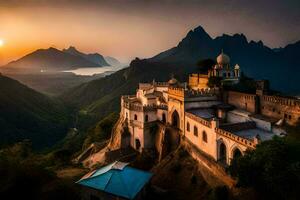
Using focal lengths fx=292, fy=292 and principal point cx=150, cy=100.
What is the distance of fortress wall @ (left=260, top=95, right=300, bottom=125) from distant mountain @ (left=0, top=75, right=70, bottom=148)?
78345 mm

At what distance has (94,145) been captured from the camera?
193 feet

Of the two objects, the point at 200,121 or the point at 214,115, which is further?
the point at 214,115

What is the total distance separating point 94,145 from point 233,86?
30133 mm

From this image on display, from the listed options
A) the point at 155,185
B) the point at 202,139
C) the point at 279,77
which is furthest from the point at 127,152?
the point at 279,77

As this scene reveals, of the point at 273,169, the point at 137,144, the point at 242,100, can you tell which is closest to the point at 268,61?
the point at 242,100

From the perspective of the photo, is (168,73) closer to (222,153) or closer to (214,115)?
(214,115)

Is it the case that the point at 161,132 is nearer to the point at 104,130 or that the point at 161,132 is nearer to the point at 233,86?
the point at 233,86

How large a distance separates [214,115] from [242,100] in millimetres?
4283

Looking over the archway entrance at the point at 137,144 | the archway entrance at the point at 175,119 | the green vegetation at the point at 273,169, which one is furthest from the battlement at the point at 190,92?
the green vegetation at the point at 273,169

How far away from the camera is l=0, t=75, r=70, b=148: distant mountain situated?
99.8 metres

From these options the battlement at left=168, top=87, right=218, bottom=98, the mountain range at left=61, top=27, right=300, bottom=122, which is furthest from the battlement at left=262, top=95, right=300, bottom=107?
the mountain range at left=61, top=27, right=300, bottom=122

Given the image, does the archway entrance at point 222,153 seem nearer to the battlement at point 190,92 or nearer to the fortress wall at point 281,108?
the fortress wall at point 281,108

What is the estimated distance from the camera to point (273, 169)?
794 inches

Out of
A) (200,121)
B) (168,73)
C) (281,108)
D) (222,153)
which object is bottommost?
(222,153)
